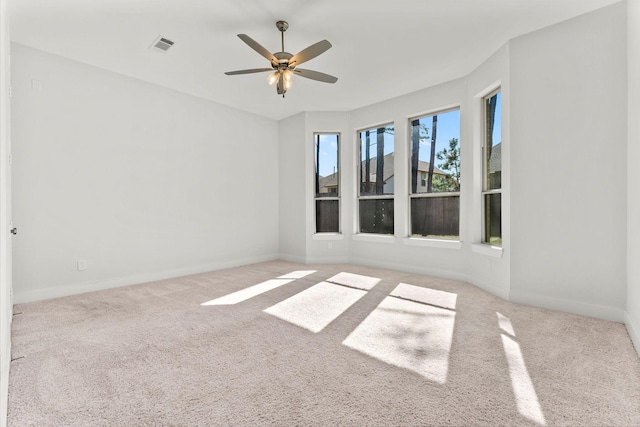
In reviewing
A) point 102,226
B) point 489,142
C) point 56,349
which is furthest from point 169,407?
point 489,142

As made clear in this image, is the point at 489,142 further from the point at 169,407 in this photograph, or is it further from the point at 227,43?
the point at 169,407

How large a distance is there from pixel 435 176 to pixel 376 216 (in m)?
1.25

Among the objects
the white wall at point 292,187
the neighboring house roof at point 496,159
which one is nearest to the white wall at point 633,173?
the neighboring house roof at point 496,159

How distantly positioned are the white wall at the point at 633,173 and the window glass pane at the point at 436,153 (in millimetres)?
1913

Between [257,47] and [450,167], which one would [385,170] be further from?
[257,47]

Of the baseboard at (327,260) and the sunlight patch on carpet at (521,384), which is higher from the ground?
the baseboard at (327,260)

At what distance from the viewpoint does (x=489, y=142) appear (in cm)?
395

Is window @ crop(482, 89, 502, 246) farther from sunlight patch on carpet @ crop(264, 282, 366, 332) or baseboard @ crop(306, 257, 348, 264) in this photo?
baseboard @ crop(306, 257, 348, 264)

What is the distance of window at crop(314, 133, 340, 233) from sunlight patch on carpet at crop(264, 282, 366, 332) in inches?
80.9

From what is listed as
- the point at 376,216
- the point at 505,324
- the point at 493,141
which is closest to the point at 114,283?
the point at 376,216

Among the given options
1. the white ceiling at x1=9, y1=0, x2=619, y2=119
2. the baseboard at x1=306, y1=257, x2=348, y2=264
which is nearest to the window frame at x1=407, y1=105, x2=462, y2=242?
the white ceiling at x1=9, y1=0, x2=619, y2=119

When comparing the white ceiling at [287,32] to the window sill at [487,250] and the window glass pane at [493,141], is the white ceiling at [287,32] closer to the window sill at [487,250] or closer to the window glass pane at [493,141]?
the window glass pane at [493,141]

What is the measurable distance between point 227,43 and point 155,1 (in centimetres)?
79

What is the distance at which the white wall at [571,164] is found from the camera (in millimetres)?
2754
